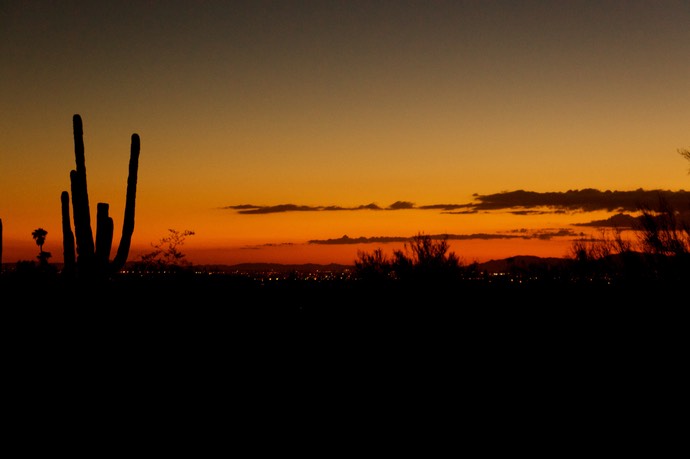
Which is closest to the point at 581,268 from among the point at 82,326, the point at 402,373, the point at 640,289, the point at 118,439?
the point at 640,289

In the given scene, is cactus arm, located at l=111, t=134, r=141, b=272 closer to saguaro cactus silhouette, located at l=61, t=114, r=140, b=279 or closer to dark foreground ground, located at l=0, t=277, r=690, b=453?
saguaro cactus silhouette, located at l=61, t=114, r=140, b=279

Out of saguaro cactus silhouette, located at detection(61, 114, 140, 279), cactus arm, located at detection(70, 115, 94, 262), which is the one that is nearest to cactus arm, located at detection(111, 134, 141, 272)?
saguaro cactus silhouette, located at detection(61, 114, 140, 279)

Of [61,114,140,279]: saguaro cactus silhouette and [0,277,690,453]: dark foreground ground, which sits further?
[61,114,140,279]: saguaro cactus silhouette

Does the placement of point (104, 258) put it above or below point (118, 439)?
above

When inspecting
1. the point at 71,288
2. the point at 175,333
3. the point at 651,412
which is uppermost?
the point at 71,288

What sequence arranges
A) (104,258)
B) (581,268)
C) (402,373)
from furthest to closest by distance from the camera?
(581,268) → (104,258) → (402,373)

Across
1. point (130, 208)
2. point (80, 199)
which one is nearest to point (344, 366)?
point (130, 208)

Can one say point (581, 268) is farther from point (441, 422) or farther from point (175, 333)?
point (441, 422)

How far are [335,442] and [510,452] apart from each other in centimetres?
227

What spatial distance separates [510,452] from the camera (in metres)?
8.95

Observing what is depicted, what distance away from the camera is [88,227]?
618 inches

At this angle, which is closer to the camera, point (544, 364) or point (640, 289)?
point (544, 364)

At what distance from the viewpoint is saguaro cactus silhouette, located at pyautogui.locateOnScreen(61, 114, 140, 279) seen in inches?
610

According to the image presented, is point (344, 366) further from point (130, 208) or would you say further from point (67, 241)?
point (67, 241)
